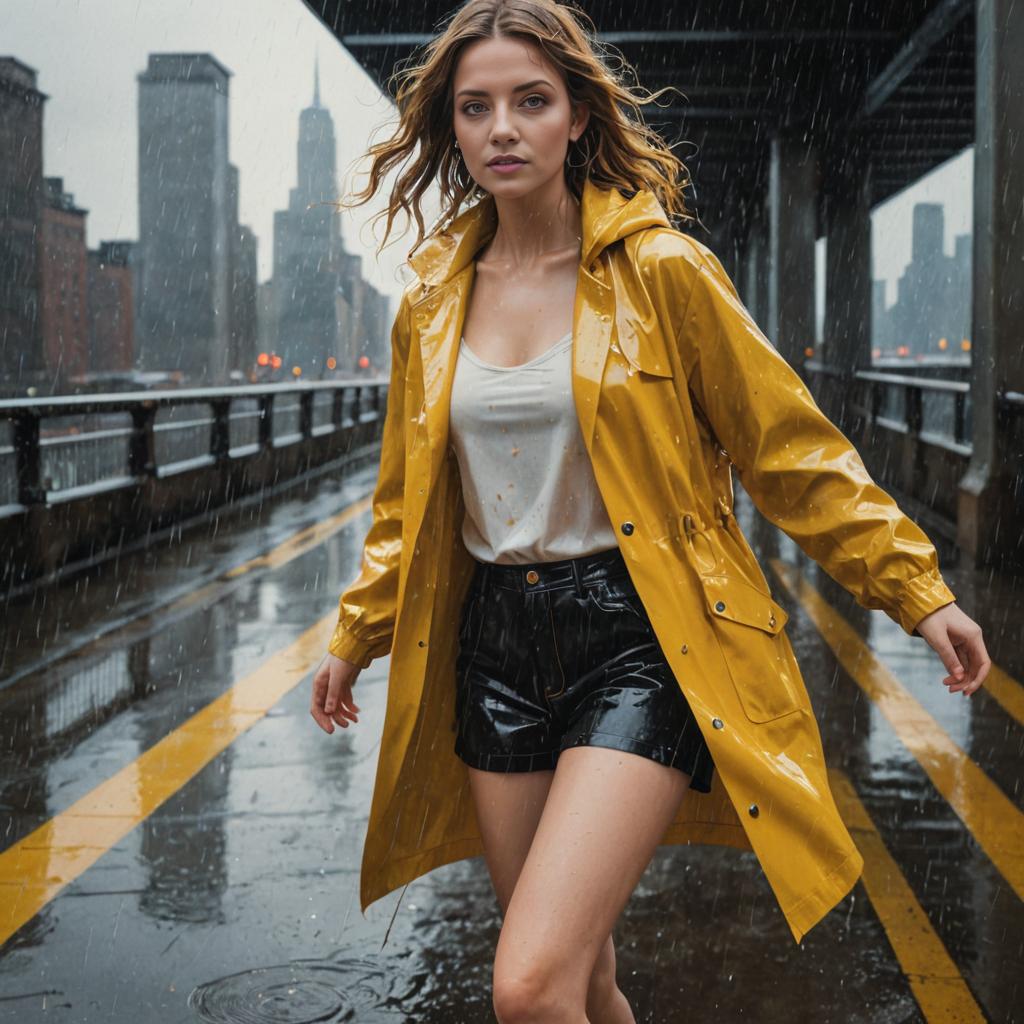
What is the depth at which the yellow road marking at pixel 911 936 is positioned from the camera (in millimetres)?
3893

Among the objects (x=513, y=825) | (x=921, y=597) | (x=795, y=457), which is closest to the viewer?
(x=921, y=597)

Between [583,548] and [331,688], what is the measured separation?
0.71 meters

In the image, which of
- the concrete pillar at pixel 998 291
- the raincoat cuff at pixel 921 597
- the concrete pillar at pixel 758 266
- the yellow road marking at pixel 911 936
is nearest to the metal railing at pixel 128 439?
the yellow road marking at pixel 911 936

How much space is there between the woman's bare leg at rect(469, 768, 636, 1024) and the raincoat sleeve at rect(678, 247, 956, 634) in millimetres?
679

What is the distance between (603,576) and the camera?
273cm

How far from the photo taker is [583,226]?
2857 mm

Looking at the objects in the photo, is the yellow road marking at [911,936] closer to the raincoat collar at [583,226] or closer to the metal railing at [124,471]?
the raincoat collar at [583,226]

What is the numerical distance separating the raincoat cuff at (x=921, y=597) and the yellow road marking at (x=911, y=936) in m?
1.67

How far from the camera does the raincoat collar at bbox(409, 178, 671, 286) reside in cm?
280

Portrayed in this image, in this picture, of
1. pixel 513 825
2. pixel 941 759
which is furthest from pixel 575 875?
pixel 941 759

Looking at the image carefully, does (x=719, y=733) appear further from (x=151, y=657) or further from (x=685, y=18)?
(x=685, y=18)

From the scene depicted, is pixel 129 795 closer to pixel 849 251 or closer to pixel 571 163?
pixel 571 163

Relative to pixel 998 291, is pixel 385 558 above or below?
below

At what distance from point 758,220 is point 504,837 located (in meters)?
43.0
